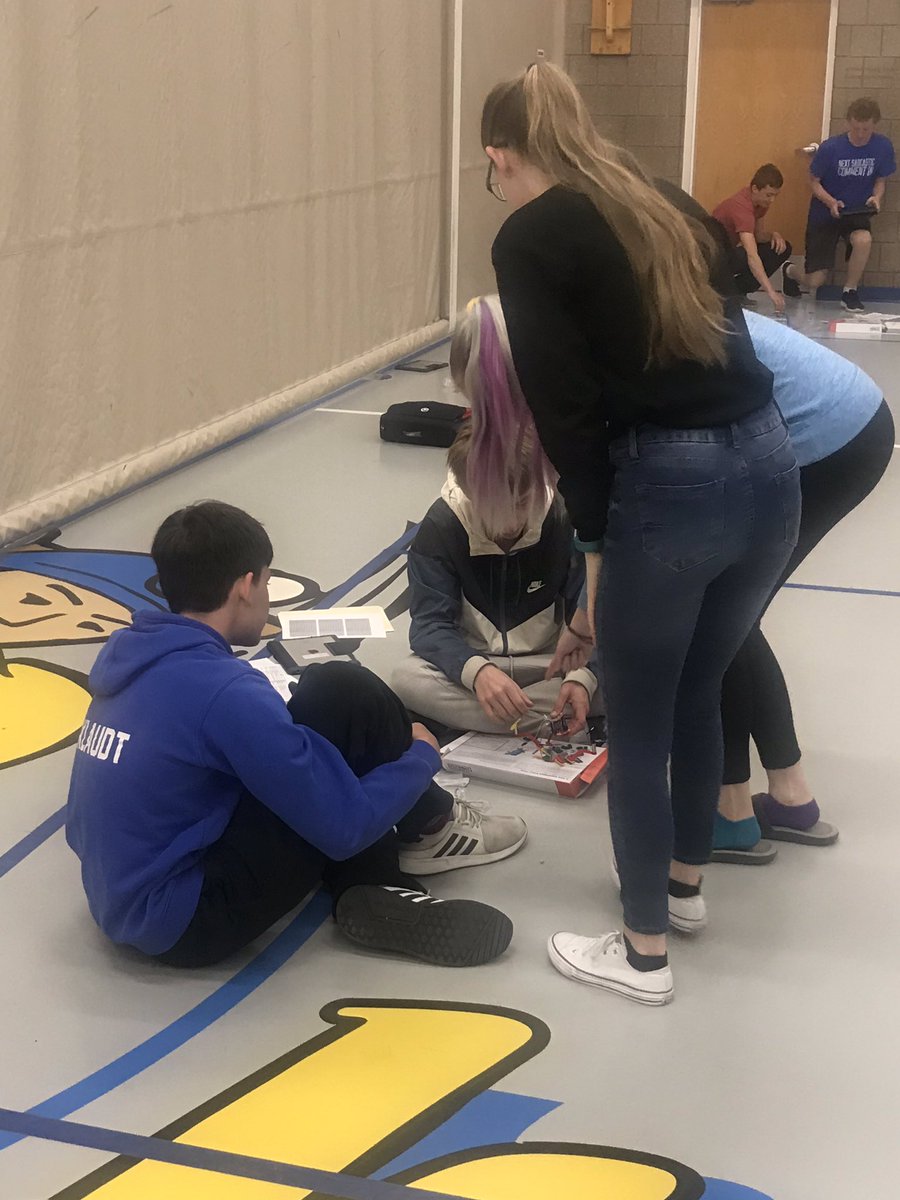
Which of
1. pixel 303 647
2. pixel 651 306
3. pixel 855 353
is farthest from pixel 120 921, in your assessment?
pixel 855 353

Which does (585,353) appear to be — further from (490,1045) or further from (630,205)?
(490,1045)

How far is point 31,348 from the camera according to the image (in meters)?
4.18

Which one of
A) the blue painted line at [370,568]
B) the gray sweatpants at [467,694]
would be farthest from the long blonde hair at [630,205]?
the blue painted line at [370,568]

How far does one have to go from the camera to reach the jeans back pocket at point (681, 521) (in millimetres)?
1742

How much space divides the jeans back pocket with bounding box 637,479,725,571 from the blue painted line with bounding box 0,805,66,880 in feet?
4.22

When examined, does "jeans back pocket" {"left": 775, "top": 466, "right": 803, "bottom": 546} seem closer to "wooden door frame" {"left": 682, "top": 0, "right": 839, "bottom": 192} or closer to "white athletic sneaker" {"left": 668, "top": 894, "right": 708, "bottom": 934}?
"white athletic sneaker" {"left": 668, "top": 894, "right": 708, "bottom": 934}

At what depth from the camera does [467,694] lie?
2.80 m

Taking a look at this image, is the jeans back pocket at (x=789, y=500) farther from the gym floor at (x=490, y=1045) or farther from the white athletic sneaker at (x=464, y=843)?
the white athletic sneaker at (x=464, y=843)

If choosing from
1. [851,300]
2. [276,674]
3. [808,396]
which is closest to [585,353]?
[808,396]

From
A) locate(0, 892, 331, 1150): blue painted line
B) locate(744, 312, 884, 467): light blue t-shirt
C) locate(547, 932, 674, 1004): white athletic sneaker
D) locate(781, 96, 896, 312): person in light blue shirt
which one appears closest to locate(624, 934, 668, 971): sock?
locate(547, 932, 674, 1004): white athletic sneaker

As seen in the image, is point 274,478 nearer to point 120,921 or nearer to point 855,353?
point 120,921

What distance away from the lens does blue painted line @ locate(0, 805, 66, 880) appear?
239 centimetres

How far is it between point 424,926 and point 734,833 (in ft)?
2.03

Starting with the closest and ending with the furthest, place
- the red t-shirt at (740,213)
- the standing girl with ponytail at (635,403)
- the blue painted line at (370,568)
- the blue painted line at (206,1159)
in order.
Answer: the blue painted line at (206,1159) → the standing girl with ponytail at (635,403) → the blue painted line at (370,568) → the red t-shirt at (740,213)
